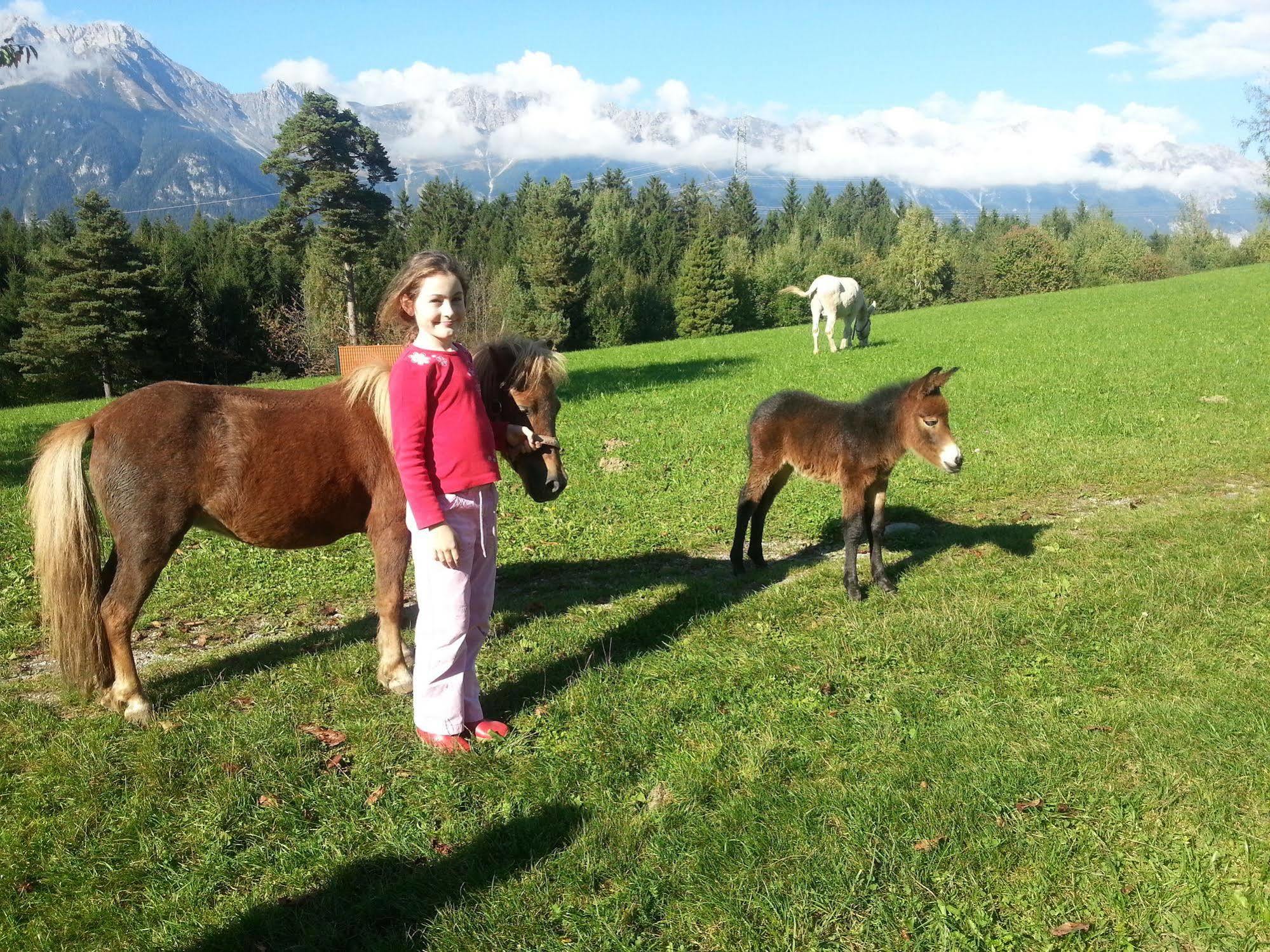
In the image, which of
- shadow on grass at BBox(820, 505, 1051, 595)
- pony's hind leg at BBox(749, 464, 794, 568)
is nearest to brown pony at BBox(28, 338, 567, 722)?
pony's hind leg at BBox(749, 464, 794, 568)

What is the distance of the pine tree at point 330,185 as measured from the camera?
44094 mm

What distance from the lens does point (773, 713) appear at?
4762mm

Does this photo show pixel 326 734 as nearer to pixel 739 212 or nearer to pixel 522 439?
pixel 522 439

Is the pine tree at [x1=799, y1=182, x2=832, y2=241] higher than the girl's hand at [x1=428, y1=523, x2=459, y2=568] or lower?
higher

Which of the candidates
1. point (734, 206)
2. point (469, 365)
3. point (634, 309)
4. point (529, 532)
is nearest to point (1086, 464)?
point (529, 532)

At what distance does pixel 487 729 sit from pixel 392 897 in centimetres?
127

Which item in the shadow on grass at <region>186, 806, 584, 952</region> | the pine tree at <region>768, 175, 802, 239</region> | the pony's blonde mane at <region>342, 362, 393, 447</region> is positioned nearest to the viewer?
the shadow on grass at <region>186, 806, 584, 952</region>

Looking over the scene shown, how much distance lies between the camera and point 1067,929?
306 centimetres

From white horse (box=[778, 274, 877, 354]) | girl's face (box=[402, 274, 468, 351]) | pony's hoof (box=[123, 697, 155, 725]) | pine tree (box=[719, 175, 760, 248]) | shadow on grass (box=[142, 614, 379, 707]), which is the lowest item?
shadow on grass (box=[142, 614, 379, 707])

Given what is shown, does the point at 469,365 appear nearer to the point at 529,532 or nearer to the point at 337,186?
the point at 529,532

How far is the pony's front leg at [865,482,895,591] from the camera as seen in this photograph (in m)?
7.11

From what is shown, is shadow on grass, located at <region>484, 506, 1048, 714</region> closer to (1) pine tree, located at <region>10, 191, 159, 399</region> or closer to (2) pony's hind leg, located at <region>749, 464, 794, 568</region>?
(2) pony's hind leg, located at <region>749, 464, 794, 568</region>

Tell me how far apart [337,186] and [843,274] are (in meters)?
46.1

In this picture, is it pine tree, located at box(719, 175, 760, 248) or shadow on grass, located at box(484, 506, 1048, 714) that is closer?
shadow on grass, located at box(484, 506, 1048, 714)
